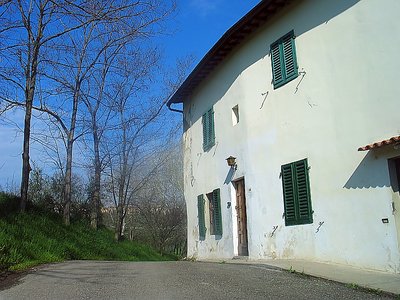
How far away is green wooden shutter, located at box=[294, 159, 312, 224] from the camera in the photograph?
10375 mm

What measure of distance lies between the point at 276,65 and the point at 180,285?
21.5 ft

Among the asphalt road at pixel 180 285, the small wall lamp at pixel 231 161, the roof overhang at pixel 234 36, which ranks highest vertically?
the roof overhang at pixel 234 36

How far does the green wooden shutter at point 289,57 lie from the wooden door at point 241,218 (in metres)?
3.61

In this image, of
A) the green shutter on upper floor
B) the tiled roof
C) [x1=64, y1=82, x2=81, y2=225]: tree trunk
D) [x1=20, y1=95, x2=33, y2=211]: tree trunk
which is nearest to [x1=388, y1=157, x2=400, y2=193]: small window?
the tiled roof

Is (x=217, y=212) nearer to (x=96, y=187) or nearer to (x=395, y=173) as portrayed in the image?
(x=395, y=173)

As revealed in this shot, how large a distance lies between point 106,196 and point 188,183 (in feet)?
23.9

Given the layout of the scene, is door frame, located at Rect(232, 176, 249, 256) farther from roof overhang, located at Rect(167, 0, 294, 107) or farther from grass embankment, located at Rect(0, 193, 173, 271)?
grass embankment, located at Rect(0, 193, 173, 271)

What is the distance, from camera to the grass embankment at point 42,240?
11.1 m

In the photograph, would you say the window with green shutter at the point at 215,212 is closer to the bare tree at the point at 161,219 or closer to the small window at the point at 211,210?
the small window at the point at 211,210

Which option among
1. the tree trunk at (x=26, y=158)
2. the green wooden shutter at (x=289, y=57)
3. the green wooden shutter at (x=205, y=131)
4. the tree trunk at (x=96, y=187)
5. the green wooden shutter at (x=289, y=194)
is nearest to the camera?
the green wooden shutter at (x=289, y=194)

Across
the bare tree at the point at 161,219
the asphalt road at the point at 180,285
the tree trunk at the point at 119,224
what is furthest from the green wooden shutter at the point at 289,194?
the bare tree at the point at 161,219

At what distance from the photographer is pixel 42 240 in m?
13.0

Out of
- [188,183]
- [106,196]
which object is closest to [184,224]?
[106,196]

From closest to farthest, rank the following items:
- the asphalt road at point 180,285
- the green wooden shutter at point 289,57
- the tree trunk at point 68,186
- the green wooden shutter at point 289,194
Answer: the asphalt road at point 180,285 → the green wooden shutter at point 289,194 → the green wooden shutter at point 289,57 → the tree trunk at point 68,186
